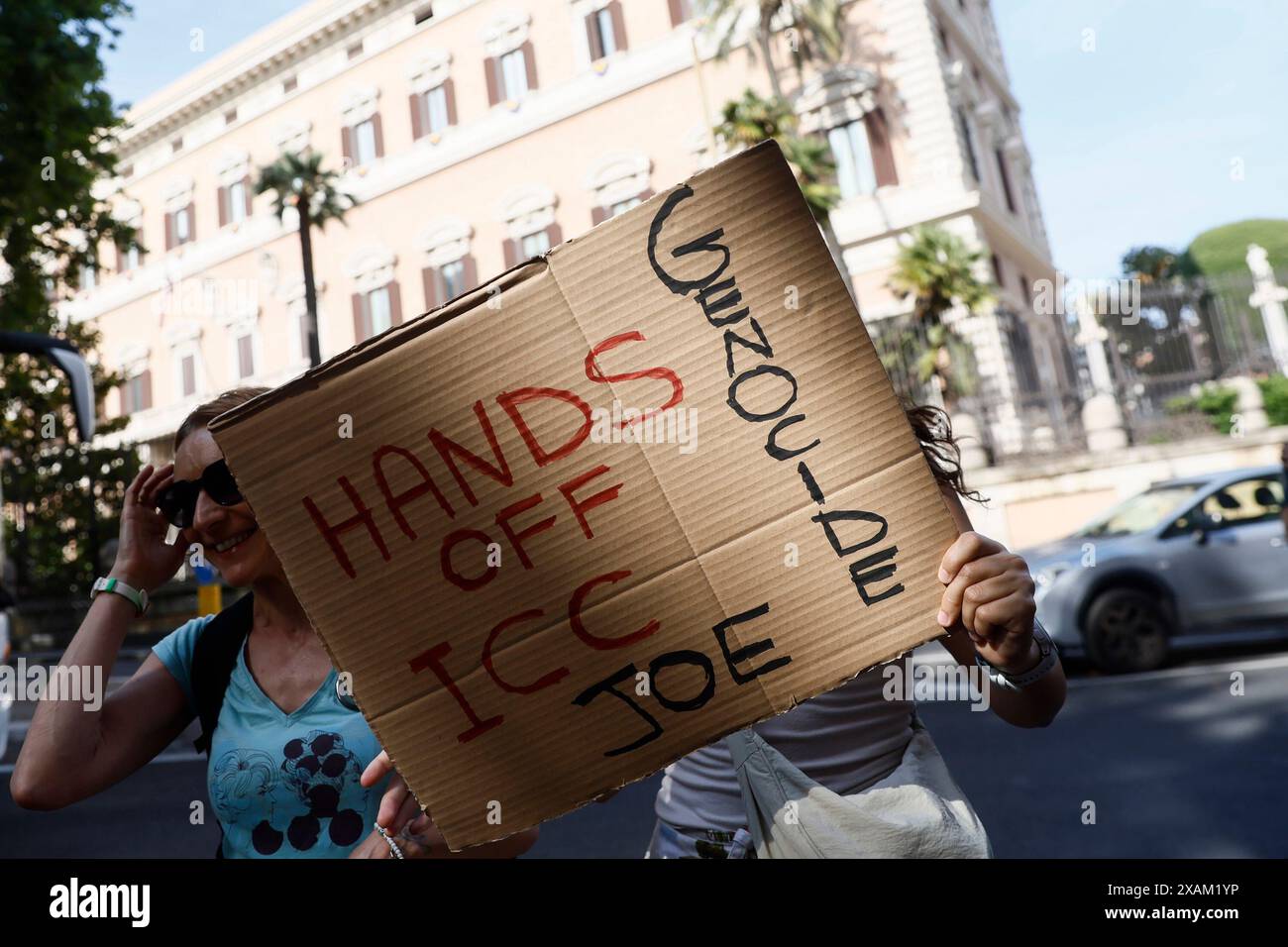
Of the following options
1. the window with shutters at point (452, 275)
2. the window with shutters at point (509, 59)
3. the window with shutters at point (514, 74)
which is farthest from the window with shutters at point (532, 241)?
the window with shutters at point (514, 74)

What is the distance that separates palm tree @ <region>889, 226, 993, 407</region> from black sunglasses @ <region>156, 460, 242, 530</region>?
20.5 meters

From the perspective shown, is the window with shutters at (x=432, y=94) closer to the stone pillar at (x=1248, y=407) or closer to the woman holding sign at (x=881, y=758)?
the stone pillar at (x=1248, y=407)

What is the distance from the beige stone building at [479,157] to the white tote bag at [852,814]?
19339 mm

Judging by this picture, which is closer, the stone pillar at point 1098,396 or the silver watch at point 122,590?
the silver watch at point 122,590

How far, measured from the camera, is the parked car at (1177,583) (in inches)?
339

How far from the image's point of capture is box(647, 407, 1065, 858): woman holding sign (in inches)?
53.6

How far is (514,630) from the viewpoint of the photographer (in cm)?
134

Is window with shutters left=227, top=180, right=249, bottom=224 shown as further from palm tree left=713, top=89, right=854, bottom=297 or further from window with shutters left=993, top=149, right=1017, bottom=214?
window with shutters left=993, top=149, right=1017, bottom=214

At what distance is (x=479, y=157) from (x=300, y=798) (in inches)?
1152

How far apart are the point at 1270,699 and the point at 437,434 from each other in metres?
7.83

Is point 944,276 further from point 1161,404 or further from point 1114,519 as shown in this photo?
point 1114,519

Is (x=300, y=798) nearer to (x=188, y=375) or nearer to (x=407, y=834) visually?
(x=407, y=834)

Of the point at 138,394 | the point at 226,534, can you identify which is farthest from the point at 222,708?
the point at 138,394

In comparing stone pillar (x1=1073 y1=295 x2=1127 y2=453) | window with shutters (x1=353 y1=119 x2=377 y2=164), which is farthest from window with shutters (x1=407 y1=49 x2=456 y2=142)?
stone pillar (x1=1073 y1=295 x2=1127 y2=453)
